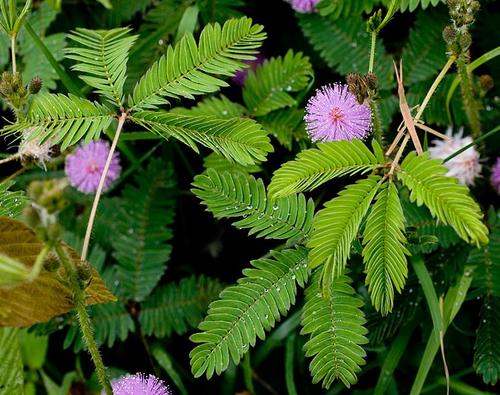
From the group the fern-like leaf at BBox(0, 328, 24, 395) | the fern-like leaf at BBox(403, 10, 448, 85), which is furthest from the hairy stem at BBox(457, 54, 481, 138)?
the fern-like leaf at BBox(0, 328, 24, 395)

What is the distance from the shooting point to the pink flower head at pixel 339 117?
4.66ft

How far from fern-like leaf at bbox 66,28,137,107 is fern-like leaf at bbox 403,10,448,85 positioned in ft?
2.55

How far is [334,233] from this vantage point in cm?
121

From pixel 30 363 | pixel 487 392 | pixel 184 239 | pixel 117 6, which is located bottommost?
pixel 30 363

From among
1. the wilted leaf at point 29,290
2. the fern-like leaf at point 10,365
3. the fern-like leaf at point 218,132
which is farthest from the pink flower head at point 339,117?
the fern-like leaf at point 10,365

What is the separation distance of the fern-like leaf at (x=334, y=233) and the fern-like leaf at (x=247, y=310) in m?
0.16

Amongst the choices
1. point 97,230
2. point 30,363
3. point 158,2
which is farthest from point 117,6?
point 30,363

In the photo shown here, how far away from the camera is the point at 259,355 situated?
1843 mm

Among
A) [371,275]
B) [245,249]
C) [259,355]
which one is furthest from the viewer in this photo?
[245,249]

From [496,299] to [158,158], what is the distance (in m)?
0.95

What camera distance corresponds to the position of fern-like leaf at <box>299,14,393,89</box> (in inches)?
75.0

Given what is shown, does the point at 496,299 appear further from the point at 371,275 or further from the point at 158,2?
the point at 158,2

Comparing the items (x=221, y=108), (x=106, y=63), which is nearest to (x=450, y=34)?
(x=221, y=108)

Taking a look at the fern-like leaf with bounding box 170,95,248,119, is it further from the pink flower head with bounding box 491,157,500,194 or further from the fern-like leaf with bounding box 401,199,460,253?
the pink flower head with bounding box 491,157,500,194
